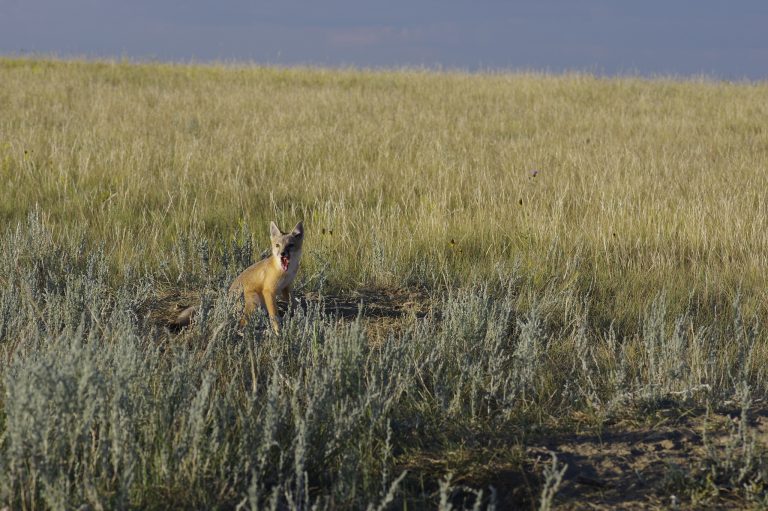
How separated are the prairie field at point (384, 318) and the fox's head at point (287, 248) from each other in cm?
43

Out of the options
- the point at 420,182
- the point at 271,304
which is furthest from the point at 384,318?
the point at 420,182

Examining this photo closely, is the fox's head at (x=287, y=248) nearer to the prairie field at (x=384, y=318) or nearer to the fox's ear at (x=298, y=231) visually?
the fox's ear at (x=298, y=231)

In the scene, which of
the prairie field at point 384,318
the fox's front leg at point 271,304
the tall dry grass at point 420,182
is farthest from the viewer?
the tall dry grass at point 420,182

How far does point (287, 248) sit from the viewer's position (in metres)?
5.15

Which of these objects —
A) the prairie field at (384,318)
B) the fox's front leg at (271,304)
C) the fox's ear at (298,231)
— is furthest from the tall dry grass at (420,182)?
the fox's front leg at (271,304)

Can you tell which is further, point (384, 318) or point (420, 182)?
point (420, 182)

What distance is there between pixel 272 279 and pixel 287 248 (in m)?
0.22

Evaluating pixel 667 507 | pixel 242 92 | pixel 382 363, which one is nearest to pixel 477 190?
pixel 382 363

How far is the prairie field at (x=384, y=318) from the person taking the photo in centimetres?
316

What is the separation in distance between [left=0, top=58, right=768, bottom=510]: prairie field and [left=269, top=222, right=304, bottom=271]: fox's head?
1.42 ft

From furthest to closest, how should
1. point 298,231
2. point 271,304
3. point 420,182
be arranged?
point 420,182 → point 298,231 → point 271,304

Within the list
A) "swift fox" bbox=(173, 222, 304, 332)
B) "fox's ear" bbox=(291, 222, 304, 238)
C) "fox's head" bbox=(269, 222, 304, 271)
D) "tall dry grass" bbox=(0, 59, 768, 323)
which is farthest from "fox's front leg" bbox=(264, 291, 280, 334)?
"tall dry grass" bbox=(0, 59, 768, 323)

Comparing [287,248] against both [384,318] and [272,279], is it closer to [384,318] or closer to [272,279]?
[272,279]

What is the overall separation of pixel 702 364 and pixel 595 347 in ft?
2.05
